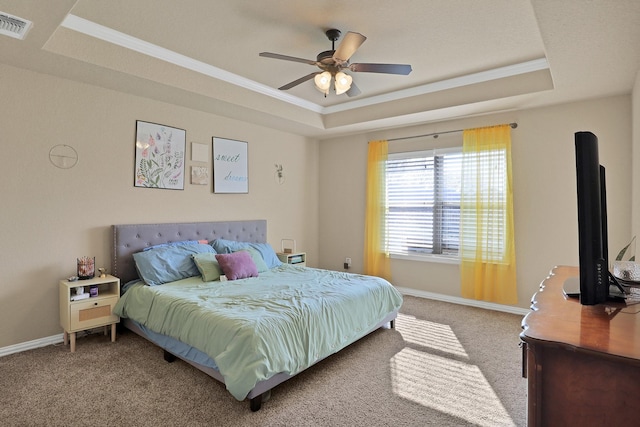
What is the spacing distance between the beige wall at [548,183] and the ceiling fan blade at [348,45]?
2.53m

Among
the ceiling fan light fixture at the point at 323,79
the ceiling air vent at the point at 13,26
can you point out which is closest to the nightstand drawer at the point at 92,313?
the ceiling air vent at the point at 13,26

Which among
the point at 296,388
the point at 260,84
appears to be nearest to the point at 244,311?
the point at 296,388

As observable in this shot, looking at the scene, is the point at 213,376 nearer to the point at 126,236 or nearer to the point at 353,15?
the point at 126,236

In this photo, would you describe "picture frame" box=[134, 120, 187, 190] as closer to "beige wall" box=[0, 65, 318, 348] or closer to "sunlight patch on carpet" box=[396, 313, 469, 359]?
"beige wall" box=[0, 65, 318, 348]

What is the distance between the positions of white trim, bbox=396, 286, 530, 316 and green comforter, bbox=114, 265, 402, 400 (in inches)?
59.1

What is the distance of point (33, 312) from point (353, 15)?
150 inches

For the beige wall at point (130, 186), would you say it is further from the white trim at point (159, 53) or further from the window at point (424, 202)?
the white trim at point (159, 53)

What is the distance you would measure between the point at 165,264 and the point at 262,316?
1617mm

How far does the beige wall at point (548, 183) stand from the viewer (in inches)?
139

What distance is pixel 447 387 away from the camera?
8.09ft

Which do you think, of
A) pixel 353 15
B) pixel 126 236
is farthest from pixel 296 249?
pixel 353 15

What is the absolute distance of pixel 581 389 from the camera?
1.12 meters

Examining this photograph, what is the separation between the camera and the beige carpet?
2098 mm

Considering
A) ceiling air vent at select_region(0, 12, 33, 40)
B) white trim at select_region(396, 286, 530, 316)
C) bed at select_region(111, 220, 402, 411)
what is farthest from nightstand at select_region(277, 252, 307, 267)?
ceiling air vent at select_region(0, 12, 33, 40)
